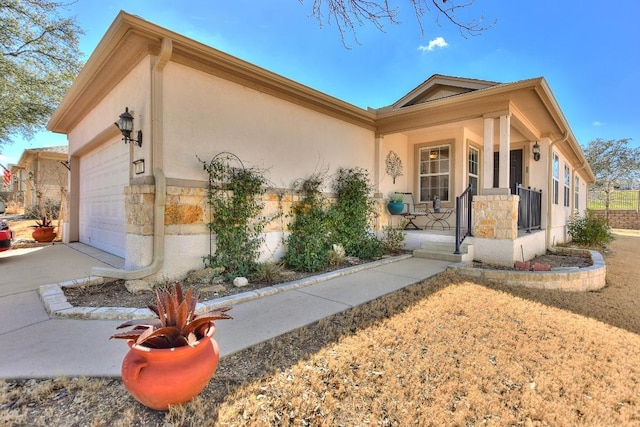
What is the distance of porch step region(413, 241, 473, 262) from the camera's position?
5354 mm

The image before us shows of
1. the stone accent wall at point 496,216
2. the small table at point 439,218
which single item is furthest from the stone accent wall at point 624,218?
the stone accent wall at point 496,216

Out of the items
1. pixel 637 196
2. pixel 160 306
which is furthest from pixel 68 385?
pixel 637 196

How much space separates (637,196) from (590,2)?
17872 mm

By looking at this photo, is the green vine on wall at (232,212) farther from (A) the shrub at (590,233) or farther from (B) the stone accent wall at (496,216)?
(A) the shrub at (590,233)

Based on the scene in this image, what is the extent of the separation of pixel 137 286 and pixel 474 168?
7.98 metres

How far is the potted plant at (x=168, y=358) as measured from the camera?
1453 mm

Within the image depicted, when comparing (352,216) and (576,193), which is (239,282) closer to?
(352,216)

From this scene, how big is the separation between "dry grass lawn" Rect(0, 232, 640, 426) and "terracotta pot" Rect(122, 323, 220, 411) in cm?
11

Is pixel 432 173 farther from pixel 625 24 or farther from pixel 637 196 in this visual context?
pixel 637 196

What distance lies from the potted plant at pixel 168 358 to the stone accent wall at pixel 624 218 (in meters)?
22.2

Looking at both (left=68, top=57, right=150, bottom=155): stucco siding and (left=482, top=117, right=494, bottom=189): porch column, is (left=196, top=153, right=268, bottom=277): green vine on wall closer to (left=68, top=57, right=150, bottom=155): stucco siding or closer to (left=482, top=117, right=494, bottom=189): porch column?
(left=68, top=57, right=150, bottom=155): stucco siding

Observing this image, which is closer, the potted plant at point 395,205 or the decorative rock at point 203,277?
the decorative rock at point 203,277

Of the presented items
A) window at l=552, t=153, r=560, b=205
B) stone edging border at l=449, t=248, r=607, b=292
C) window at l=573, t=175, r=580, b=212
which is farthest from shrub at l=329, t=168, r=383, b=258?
window at l=573, t=175, r=580, b=212

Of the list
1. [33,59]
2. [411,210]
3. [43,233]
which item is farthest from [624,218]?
[33,59]
